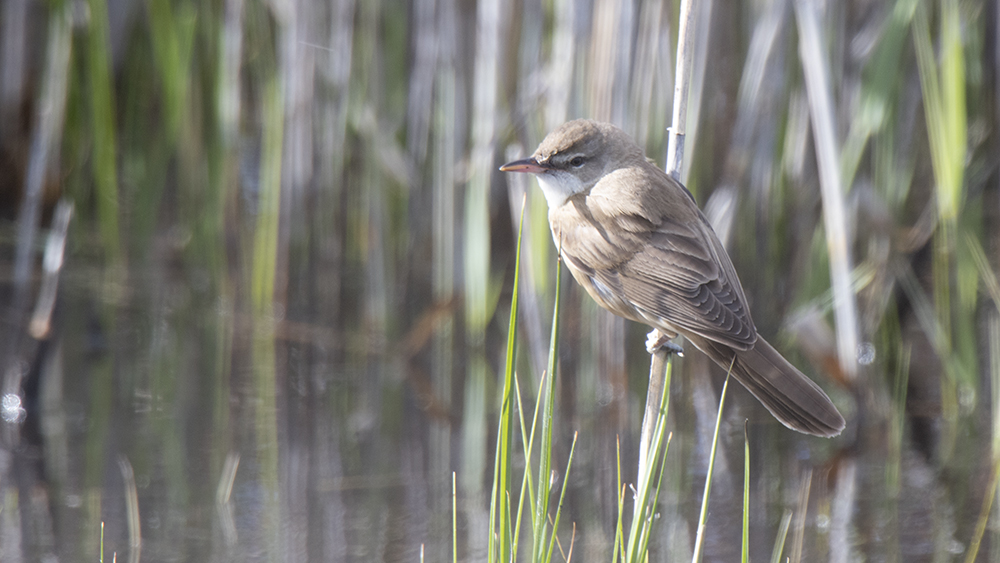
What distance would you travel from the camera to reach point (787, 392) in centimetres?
206

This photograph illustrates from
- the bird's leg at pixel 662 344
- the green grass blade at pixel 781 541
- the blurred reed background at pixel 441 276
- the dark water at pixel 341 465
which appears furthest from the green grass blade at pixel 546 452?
the blurred reed background at pixel 441 276

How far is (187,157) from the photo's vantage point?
5.34 meters

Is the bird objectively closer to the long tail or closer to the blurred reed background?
the long tail

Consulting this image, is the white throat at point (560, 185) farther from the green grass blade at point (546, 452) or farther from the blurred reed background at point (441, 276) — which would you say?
the blurred reed background at point (441, 276)

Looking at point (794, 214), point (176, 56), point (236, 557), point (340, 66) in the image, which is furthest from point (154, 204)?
point (794, 214)

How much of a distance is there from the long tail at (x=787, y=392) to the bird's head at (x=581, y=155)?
582 mm

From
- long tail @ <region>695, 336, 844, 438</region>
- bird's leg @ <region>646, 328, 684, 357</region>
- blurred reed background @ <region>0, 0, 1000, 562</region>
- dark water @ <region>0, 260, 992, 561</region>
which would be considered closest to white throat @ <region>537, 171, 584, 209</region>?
bird's leg @ <region>646, 328, 684, 357</region>

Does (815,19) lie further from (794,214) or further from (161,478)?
(161,478)

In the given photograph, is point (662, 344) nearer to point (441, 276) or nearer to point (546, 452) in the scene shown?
point (546, 452)

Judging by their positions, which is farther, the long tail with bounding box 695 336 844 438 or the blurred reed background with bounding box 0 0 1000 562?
the blurred reed background with bounding box 0 0 1000 562

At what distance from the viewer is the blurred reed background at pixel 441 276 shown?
365 centimetres

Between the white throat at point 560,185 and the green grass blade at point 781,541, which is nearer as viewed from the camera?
the green grass blade at point 781,541

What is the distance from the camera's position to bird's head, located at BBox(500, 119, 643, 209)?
96.0 inches

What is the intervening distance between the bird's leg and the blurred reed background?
4.29 feet
